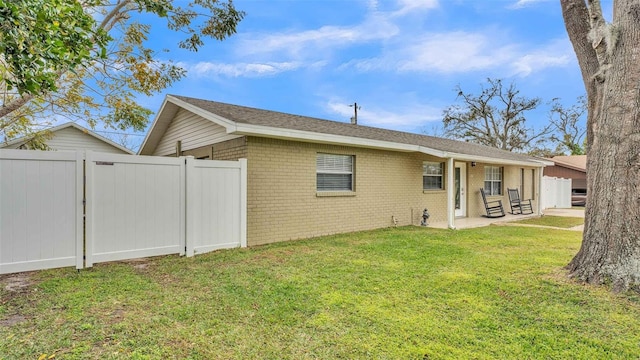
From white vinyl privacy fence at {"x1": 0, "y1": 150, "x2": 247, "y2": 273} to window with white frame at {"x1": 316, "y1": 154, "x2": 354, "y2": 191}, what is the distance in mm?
2427

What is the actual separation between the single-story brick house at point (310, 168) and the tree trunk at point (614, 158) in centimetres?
514

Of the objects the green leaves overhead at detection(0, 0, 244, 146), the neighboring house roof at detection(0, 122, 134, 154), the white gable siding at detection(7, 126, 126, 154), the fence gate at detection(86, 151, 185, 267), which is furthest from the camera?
the white gable siding at detection(7, 126, 126, 154)

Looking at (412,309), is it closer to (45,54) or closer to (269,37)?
(45,54)

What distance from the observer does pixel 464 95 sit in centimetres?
3425

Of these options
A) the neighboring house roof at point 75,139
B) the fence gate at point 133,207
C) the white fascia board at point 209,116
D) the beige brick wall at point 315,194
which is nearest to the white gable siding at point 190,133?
the white fascia board at point 209,116

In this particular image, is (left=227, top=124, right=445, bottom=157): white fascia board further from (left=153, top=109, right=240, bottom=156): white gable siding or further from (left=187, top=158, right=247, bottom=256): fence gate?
(left=153, top=109, right=240, bottom=156): white gable siding

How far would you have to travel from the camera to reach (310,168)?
840cm

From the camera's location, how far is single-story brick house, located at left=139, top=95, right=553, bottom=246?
24.5 ft

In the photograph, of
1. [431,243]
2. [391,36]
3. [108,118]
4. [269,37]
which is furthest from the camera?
[391,36]

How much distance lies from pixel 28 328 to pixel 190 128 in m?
7.05

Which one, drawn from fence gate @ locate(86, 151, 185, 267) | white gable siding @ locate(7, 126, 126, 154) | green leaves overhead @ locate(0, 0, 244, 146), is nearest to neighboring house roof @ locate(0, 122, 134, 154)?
white gable siding @ locate(7, 126, 126, 154)

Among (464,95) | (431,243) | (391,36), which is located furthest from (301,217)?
(464,95)

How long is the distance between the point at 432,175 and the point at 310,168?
5746 mm

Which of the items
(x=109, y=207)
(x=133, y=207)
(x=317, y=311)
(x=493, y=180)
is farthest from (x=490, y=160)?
(x=109, y=207)
